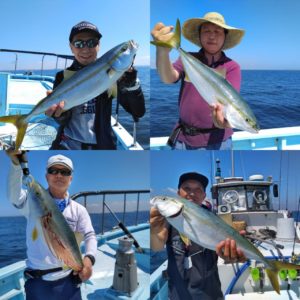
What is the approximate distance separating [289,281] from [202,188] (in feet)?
3.05

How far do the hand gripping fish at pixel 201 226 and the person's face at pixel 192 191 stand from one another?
1.14 ft

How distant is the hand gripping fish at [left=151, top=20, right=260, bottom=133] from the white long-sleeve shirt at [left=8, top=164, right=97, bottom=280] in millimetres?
970

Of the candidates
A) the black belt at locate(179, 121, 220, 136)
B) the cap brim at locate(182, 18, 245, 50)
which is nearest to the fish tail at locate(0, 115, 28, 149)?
the black belt at locate(179, 121, 220, 136)

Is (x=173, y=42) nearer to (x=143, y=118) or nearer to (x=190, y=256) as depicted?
(x=143, y=118)

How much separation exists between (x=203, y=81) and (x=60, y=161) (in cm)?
89

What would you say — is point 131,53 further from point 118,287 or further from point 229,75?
point 118,287

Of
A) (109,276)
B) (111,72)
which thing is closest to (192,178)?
(111,72)

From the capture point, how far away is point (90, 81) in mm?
1731

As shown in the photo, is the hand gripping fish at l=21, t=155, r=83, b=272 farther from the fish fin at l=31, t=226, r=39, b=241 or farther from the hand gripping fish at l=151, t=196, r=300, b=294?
the hand gripping fish at l=151, t=196, r=300, b=294

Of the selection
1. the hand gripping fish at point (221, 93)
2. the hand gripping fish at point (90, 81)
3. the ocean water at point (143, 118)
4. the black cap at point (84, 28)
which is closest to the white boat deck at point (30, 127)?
the ocean water at point (143, 118)

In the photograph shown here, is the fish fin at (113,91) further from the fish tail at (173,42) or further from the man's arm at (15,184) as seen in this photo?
the man's arm at (15,184)

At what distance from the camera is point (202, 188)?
2.30 meters

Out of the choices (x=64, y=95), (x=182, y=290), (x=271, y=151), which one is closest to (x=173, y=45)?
(x=64, y=95)

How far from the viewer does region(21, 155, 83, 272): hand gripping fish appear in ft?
5.60
